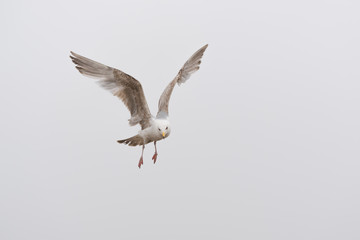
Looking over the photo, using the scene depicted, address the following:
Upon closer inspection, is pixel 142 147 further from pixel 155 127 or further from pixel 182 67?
pixel 182 67

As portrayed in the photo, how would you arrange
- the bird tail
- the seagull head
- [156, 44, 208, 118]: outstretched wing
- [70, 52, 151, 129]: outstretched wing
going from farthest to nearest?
[156, 44, 208, 118]: outstretched wing, the bird tail, the seagull head, [70, 52, 151, 129]: outstretched wing

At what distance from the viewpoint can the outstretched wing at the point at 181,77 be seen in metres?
10.1

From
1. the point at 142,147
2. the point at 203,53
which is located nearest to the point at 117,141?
the point at 142,147

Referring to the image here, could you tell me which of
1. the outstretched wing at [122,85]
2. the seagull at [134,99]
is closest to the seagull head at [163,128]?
the seagull at [134,99]

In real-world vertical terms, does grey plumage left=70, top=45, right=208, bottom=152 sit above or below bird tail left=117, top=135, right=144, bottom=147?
above

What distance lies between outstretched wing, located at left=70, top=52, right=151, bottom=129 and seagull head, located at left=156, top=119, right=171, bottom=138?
41 cm

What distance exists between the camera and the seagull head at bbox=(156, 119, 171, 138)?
9.21m

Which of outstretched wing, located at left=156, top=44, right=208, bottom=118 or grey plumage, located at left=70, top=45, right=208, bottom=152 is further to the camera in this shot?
outstretched wing, located at left=156, top=44, right=208, bottom=118

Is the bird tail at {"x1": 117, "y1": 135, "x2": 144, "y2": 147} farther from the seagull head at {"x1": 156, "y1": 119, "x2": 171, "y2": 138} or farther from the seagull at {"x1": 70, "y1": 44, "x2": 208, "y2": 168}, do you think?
the seagull head at {"x1": 156, "y1": 119, "x2": 171, "y2": 138}

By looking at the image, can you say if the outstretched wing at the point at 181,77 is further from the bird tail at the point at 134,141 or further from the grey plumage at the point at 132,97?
the bird tail at the point at 134,141

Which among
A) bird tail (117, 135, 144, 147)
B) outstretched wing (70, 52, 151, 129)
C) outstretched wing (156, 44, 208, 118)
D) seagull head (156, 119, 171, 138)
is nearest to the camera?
outstretched wing (70, 52, 151, 129)

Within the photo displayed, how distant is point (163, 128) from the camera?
922cm

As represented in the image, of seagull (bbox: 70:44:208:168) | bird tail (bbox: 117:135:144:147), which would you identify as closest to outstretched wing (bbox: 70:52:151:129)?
seagull (bbox: 70:44:208:168)

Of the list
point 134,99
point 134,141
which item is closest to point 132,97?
point 134,99
